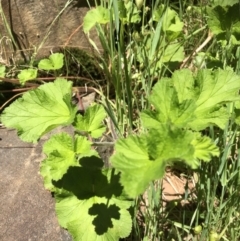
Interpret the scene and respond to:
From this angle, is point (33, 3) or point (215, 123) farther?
point (33, 3)

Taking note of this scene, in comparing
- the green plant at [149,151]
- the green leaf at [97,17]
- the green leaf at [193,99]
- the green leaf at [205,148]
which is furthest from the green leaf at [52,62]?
the green leaf at [205,148]

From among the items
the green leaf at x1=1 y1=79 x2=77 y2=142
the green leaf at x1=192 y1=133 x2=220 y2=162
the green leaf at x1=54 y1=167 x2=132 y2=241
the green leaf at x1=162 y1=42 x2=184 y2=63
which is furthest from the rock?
the green leaf at x1=192 y1=133 x2=220 y2=162

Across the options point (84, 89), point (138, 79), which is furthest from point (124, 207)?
point (84, 89)

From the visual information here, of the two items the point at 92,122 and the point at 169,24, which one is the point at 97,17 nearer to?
the point at 169,24

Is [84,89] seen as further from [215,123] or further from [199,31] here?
[215,123]

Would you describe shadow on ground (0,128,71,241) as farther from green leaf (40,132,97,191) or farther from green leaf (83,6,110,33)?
green leaf (83,6,110,33)

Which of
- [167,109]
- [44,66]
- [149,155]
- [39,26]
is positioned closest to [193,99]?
[167,109]

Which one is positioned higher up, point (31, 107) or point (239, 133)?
point (31, 107)
